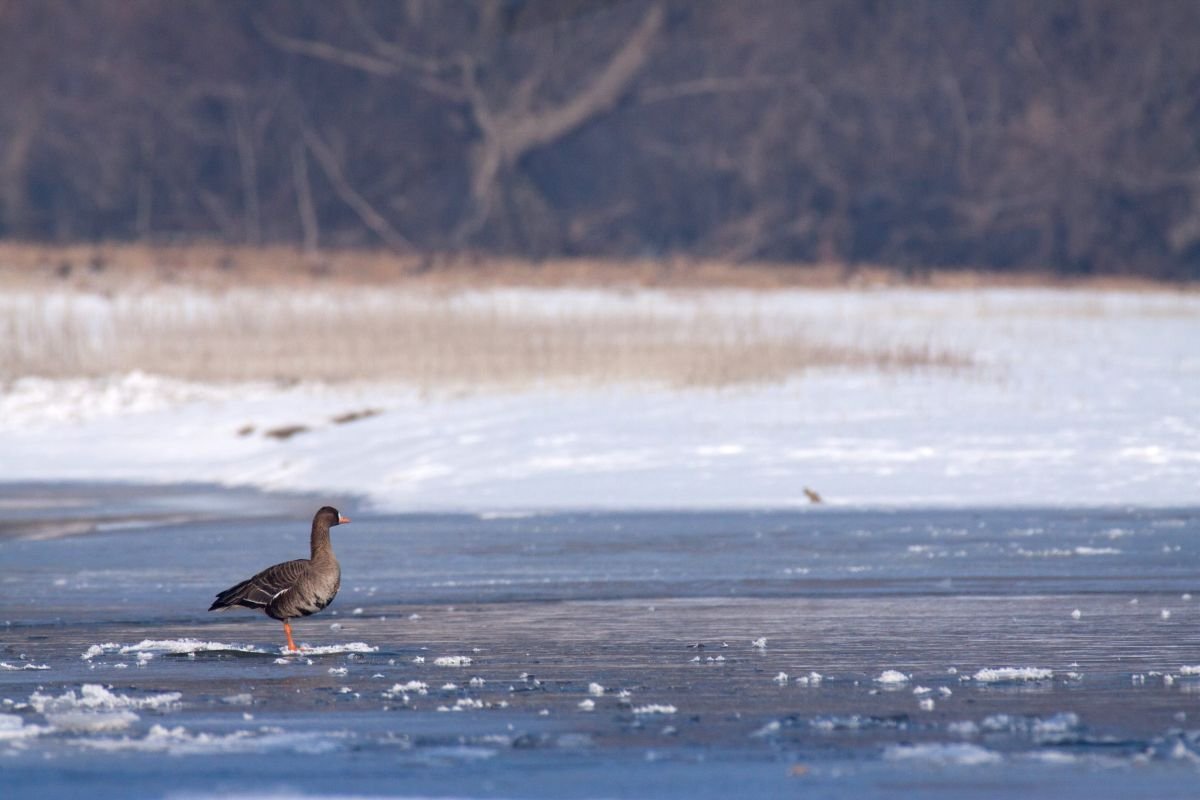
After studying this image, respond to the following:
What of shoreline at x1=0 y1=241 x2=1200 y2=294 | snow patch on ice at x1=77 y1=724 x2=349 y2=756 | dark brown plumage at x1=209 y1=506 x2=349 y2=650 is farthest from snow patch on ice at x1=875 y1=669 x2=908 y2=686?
shoreline at x1=0 y1=241 x2=1200 y2=294

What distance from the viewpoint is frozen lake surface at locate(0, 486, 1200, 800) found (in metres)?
5.84

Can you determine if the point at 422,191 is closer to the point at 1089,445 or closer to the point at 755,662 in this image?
the point at 1089,445

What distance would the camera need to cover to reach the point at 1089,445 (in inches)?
561

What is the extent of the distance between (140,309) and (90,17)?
21.7 m

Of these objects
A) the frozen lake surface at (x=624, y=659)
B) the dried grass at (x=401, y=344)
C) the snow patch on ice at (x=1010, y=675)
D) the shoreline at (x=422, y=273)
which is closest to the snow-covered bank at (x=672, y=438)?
the dried grass at (x=401, y=344)

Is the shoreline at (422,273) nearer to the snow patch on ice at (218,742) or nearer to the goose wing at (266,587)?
the goose wing at (266,587)

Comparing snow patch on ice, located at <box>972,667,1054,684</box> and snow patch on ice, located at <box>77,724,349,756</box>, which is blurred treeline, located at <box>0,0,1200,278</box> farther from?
snow patch on ice, located at <box>77,724,349,756</box>

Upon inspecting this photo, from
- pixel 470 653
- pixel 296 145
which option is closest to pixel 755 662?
pixel 470 653

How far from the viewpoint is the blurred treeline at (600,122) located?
4334 centimetres

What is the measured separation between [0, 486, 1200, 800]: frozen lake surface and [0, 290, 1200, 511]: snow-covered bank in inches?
41.3

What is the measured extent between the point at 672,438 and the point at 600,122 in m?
33.0

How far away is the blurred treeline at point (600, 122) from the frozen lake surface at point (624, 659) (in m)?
31.3

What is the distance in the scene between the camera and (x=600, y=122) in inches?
1858

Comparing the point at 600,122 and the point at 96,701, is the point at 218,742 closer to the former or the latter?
the point at 96,701
